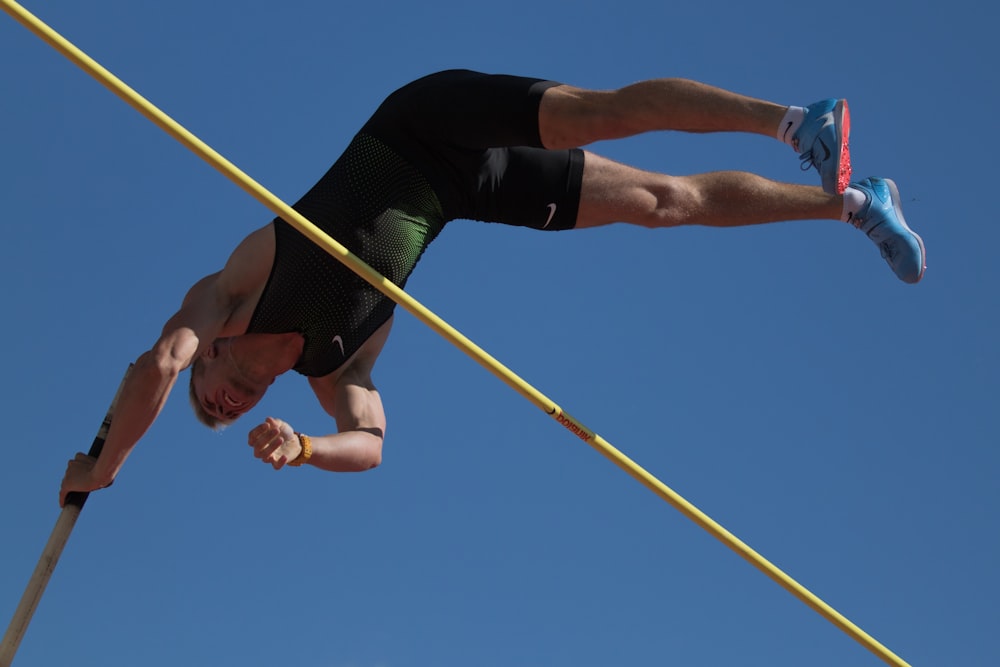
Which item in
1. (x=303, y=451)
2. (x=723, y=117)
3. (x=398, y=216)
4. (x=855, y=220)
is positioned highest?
(x=855, y=220)

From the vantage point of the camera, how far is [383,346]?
822 cm

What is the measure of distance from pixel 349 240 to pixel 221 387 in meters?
1.15

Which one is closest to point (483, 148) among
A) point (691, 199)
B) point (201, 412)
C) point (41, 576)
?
point (691, 199)

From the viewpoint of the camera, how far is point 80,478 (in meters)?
7.29

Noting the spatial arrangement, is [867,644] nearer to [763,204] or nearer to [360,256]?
[763,204]

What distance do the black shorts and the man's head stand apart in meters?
1.32

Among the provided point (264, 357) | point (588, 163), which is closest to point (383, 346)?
point (264, 357)

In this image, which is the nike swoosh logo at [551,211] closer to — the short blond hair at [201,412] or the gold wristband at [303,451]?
the gold wristband at [303,451]

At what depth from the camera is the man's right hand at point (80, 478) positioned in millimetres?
7242

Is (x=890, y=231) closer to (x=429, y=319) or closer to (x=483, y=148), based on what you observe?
(x=483, y=148)

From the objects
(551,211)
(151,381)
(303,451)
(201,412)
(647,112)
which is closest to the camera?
(647,112)

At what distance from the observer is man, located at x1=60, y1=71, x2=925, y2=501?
6.88 metres

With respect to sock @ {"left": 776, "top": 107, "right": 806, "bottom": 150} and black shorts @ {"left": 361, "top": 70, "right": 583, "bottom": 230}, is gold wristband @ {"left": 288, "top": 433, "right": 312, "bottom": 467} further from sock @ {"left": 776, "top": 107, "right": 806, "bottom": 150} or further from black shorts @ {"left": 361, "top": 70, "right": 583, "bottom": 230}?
sock @ {"left": 776, "top": 107, "right": 806, "bottom": 150}

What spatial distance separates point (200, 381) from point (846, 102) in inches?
140
